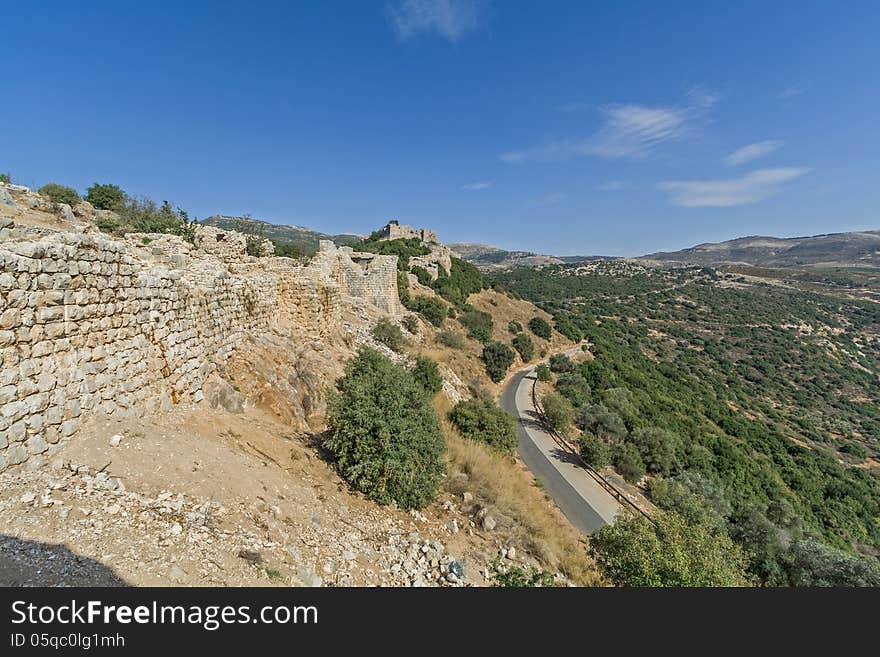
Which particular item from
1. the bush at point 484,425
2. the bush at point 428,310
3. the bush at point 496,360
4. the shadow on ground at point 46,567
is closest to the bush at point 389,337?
the bush at point 484,425

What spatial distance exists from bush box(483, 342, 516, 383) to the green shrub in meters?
14.2

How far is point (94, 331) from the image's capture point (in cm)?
482

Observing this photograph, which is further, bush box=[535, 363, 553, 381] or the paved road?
bush box=[535, 363, 553, 381]

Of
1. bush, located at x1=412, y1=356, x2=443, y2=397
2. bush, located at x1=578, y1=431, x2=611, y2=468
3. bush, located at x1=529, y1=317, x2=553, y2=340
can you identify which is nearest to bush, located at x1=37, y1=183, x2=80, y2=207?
bush, located at x1=412, y1=356, x2=443, y2=397

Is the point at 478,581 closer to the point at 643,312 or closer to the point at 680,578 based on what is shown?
the point at 680,578

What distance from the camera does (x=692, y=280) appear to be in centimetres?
10362

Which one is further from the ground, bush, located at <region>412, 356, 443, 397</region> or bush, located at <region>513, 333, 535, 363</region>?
bush, located at <region>412, 356, 443, 397</region>

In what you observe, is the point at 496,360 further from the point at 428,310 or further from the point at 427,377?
the point at 427,377

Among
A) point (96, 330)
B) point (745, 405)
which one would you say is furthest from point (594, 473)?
point (745, 405)

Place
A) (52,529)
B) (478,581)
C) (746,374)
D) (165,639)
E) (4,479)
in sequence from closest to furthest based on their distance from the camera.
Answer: (165,639), (52,529), (4,479), (478,581), (746,374)

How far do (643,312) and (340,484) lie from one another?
256 feet

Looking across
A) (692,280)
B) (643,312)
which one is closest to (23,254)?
(643,312)

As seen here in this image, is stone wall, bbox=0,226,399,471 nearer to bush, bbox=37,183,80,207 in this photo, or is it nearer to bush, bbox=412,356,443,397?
bush, bbox=412,356,443,397

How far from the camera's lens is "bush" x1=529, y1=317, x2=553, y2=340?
48.7 meters
